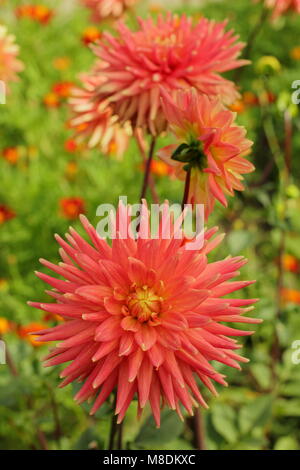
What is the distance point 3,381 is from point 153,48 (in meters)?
1.00

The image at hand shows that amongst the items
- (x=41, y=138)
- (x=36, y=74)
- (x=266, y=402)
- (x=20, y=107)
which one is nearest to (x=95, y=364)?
(x=266, y=402)

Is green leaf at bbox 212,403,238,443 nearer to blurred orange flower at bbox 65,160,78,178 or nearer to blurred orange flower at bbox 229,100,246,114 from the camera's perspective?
blurred orange flower at bbox 229,100,246,114

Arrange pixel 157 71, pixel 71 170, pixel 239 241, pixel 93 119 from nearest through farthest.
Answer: pixel 157 71
pixel 93 119
pixel 239 241
pixel 71 170

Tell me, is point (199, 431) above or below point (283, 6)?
below

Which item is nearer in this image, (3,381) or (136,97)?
(136,97)

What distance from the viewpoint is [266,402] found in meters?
1.47

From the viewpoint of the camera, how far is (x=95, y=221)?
221 centimetres

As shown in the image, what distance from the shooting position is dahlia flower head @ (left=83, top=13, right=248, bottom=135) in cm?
101

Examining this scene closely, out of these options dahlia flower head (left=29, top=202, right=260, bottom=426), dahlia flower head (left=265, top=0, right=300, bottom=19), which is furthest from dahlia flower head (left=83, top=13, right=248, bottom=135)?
dahlia flower head (left=265, top=0, right=300, bottom=19)

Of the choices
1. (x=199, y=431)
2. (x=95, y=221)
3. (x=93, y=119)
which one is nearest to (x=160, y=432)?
(x=199, y=431)

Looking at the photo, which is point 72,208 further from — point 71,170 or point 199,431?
point 199,431

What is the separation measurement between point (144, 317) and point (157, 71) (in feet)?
1.68

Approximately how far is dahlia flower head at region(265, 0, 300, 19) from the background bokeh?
118 mm

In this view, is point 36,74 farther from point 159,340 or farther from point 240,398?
point 159,340
